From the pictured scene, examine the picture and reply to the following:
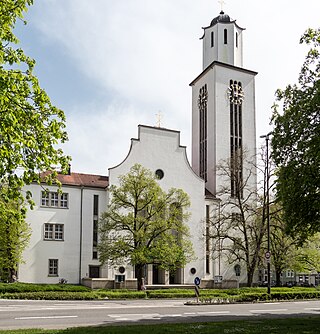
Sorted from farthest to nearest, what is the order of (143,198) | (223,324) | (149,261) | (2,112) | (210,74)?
(210,74), (143,198), (149,261), (223,324), (2,112)

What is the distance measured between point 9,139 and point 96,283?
1464 inches

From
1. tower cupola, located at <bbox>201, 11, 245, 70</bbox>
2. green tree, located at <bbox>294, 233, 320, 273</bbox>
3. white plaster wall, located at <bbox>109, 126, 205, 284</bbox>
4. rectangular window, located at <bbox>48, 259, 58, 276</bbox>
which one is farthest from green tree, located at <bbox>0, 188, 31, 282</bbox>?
tower cupola, located at <bbox>201, 11, 245, 70</bbox>

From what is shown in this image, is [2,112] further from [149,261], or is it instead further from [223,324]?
[149,261]

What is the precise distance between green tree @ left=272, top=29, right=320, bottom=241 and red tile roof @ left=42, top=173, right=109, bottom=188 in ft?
102

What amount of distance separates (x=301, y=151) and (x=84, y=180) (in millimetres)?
34615

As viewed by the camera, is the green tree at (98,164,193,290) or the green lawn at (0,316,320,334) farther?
the green tree at (98,164,193,290)

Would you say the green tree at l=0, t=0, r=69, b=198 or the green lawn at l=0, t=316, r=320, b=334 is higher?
the green tree at l=0, t=0, r=69, b=198

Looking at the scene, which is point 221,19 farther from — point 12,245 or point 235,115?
point 12,245

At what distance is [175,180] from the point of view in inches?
2109

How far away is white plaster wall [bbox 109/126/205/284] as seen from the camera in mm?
51969

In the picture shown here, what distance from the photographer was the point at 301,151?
20000 mm

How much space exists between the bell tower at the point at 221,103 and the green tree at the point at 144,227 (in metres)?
15.6

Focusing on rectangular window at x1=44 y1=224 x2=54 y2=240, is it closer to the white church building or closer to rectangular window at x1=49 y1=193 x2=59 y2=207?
the white church building

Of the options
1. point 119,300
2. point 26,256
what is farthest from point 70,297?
point 26,256
